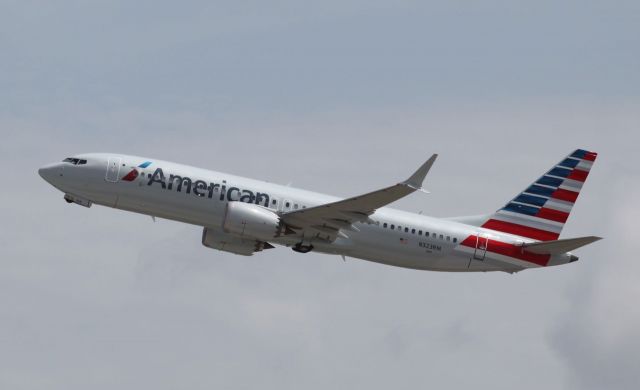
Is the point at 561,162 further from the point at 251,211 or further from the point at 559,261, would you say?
the point at 251,211

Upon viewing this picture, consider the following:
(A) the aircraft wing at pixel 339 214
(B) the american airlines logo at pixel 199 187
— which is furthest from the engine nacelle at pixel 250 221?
(A) the aircraft wing at pixel 339 214

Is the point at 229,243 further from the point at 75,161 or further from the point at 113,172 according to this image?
the point at 75,161

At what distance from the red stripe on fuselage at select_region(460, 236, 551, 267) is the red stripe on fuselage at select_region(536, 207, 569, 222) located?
4.74 meters

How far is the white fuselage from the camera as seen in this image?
210ft

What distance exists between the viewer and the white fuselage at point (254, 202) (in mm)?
63969

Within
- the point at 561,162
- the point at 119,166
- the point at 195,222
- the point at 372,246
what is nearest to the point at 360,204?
the point at 372,246

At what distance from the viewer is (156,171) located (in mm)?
64125

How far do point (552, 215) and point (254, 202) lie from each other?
1922cm

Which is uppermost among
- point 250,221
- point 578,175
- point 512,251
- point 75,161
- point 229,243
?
point 578,175

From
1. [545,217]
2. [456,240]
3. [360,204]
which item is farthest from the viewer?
[545,217]

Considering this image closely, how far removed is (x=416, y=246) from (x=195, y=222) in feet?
40.1

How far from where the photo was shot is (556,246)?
66625mm

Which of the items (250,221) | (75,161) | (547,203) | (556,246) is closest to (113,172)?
(75,161)

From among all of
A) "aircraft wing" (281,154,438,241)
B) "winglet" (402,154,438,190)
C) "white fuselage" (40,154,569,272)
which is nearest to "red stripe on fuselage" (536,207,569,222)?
"white fuselage" (40,154,569,272)
